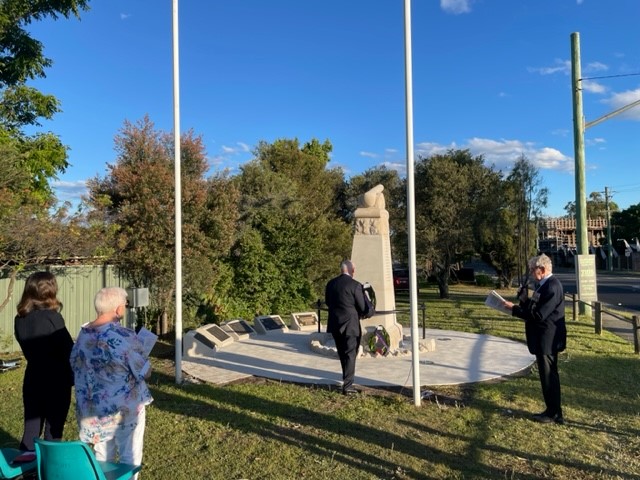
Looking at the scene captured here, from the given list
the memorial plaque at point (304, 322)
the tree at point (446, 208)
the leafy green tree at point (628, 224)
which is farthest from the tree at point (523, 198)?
the leafy green tree at point (628, 224)

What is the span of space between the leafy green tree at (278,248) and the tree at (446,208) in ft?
15.2

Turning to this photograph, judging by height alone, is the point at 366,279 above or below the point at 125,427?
above

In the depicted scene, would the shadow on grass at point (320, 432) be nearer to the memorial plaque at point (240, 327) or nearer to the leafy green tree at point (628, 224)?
the memorial plaque at point (240, 327)

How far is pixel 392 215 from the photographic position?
25281mm

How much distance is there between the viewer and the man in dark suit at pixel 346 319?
22.2ft

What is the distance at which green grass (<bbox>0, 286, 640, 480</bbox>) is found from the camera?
14.1ft

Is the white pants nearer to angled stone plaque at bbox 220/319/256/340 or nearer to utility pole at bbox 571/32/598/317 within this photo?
angled stone plaque at bbox 220/319/256/340

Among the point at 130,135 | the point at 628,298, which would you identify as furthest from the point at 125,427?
the point at 628,298

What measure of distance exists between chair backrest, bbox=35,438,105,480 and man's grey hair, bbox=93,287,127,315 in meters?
0.82

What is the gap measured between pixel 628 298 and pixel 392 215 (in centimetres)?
1188

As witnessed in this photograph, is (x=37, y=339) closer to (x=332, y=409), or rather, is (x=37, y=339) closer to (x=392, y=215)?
(x=332, y=409)

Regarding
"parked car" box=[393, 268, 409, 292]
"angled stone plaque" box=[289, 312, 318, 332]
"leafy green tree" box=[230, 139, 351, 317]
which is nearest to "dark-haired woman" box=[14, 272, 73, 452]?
"angled stone plaque" box=[289, 312, 318, 332]

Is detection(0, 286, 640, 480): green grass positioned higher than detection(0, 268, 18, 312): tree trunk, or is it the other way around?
detection(0, 268, 18, 312): tree trunk

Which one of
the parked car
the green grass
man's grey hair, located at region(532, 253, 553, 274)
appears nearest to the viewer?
the green grass
